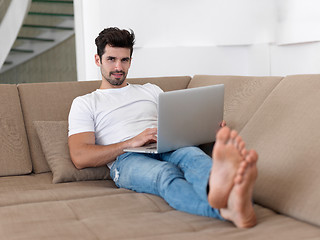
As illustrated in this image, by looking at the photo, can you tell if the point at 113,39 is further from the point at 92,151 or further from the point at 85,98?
the point at 92,151

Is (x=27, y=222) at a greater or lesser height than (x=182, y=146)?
lesser

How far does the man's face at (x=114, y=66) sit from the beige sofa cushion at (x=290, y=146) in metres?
0.67

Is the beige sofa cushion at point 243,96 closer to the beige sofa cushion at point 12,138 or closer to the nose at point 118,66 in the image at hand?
the nose at point 118,66

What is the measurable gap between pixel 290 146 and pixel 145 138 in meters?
0.58

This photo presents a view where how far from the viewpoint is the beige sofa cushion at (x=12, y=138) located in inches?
87.0

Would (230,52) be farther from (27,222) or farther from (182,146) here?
(27,222)

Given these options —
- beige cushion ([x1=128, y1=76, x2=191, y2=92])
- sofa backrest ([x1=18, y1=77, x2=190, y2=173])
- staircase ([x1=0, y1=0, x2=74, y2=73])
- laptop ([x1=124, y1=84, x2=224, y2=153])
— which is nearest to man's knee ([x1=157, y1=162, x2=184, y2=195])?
laptop ([x1=124, y1=84, x2=224, y2=153])

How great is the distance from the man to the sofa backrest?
0.16 m

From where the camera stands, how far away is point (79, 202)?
173cm

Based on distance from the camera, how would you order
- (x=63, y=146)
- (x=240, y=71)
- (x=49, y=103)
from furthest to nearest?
(x=240, y=71)
(x=49, y=103)
(x=63, y=146)

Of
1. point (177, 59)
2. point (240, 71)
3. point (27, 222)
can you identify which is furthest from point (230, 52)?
point (27, 222)

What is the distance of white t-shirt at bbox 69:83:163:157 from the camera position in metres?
2.18

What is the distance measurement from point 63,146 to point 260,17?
262cm

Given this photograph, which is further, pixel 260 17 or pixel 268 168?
pixel 260 17
